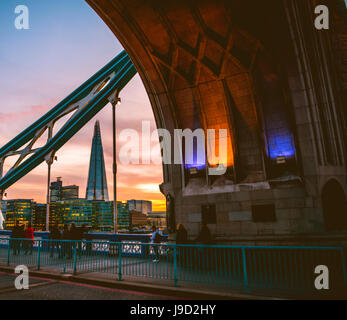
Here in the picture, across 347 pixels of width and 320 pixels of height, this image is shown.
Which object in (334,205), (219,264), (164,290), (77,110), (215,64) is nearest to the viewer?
(164,290)

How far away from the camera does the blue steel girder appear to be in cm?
2759

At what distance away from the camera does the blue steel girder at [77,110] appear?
27591 mm

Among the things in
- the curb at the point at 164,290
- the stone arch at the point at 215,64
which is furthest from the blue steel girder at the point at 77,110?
the curb at the point at 164,290

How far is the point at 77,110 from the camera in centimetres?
3141

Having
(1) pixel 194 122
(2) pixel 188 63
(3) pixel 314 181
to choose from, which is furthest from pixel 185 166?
(3) pixel 314 181

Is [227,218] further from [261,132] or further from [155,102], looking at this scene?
[155,102]

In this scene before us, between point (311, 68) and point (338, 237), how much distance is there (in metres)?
6.03

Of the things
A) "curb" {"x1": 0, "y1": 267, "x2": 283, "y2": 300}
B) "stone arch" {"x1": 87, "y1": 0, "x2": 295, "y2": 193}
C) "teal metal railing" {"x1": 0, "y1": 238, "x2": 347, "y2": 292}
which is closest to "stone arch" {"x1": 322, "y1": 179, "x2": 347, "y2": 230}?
"teal metal railing" {"x1": 0, "y1": 238, "x2": 347, "y2": 292}

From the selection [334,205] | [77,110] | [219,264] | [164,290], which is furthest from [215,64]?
A: [77,110]

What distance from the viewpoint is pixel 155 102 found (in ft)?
43.4

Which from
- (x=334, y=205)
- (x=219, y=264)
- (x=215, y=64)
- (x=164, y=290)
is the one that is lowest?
(x=164, y=290)

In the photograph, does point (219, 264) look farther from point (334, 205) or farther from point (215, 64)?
point (215, 64)

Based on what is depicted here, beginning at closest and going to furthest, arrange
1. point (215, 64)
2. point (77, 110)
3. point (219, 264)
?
point (219, 264), point (215, 64), point (77, 110)

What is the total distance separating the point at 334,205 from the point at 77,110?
28.5 metres
